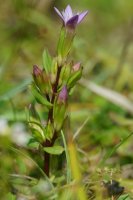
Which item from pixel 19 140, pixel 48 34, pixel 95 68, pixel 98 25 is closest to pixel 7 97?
pixel 19 140

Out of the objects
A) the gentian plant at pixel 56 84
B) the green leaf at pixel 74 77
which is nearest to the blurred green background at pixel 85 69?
the gentian plant at pixel 56 84

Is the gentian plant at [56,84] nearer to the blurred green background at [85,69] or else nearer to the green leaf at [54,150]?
the green leaf at [54,150]

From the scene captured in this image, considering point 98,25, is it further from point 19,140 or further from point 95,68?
point 19,140

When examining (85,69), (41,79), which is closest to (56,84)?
(41,79)

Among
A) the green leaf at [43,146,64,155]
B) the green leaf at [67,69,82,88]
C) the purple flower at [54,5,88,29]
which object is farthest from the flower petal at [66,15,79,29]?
the green leaf at [43,146,64,155]

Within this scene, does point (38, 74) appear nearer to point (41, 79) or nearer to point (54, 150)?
point (41, 79)

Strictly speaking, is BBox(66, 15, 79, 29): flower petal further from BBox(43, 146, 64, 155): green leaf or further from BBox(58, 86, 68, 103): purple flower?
BBox(43, 146, 64, 155): green leaf
